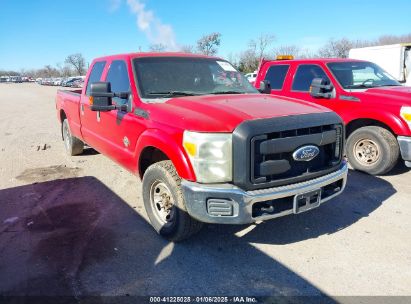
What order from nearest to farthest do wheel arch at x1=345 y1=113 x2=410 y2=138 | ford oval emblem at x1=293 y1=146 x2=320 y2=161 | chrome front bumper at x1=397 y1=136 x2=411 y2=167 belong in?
ford oval emblem at x1=293 y1=146 x2=320 y2=161
chrome front bumper at x1=397 y1=136 x2=411 y2=167
wheel arch at x1=345 y1=113 x2=410 y2=138

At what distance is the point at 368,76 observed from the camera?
6.57 meters

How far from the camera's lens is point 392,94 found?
5.64 meters

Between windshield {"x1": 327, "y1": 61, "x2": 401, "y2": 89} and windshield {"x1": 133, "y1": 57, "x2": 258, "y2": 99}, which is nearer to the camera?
windshield {"x1": 133, "y1": 57, "x2": 258, "y2": 99}

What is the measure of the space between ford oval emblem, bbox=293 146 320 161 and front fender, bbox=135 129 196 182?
0.95 m

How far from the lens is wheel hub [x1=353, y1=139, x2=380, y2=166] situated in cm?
577

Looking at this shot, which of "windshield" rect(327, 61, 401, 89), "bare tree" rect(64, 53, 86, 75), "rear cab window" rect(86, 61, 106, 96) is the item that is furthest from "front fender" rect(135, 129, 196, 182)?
"bare tree" rect(64, 53, 86, 75)

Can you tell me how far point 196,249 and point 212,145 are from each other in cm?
120

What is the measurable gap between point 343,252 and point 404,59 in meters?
12.3

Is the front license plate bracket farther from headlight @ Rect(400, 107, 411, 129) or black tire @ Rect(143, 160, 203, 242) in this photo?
headlight @ Rect(400, 107, 411, 129)

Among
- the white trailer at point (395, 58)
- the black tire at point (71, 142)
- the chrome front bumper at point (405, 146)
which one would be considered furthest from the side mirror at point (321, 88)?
the white trailer at point (395, 58)

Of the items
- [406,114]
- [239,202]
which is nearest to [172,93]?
[239,202]

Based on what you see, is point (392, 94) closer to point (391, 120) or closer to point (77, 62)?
point (391, 120)

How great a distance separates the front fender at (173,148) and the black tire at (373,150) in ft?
12.5

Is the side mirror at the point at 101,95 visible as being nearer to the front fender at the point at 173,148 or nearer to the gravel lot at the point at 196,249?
the front fender at the point at 173,148
